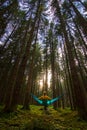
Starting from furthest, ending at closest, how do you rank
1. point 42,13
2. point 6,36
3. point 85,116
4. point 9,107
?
1. point 6,36
2. point 42,13
3. point 9,107
4. point 85,116

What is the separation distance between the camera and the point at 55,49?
16.8m

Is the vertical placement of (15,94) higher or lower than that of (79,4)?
lower

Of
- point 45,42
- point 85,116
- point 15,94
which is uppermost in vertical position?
point 45,42

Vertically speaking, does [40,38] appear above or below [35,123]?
above

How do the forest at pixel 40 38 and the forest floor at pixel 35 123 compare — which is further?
the forest at pixel 40 38

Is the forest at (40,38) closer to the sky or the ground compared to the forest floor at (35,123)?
closer to the sky

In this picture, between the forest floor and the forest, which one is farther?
the forest

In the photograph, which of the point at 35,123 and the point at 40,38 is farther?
the point at 40,38

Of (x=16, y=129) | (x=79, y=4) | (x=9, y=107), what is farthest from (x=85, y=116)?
(x=79, y=4)

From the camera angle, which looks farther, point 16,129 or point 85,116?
point 85,116

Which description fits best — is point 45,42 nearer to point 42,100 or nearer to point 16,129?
point 42,100

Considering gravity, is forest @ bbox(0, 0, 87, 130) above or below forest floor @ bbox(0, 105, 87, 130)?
above

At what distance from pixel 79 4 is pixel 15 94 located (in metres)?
9.85

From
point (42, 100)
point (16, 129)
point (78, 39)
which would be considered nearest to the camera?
point (16, 129)
